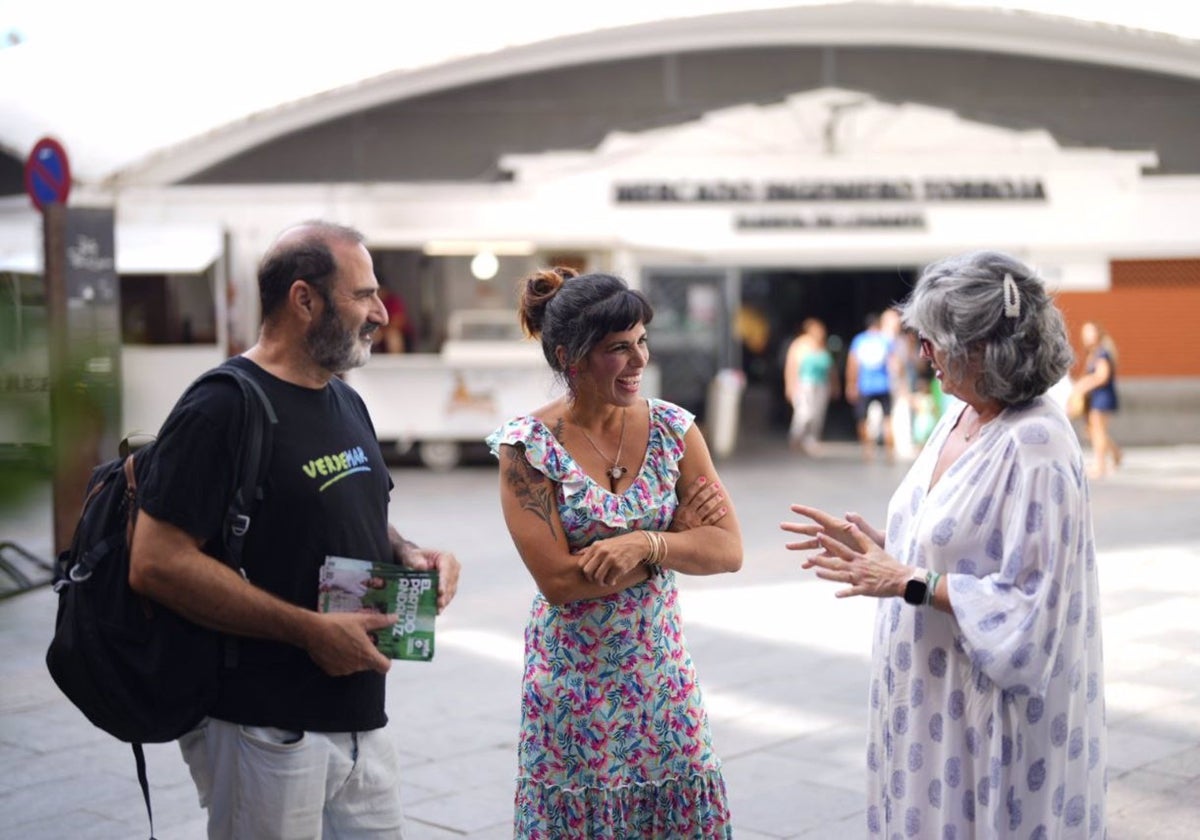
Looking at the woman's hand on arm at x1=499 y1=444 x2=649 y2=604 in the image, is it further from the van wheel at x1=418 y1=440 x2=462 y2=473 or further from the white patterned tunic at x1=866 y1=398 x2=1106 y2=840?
the van wheel at x1=418 y1=440 x2=462 y2=473

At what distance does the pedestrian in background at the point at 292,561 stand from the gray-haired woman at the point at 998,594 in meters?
1.01

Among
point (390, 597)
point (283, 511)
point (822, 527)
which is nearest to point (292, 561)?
point (283, 511)

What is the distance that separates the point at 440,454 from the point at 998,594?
49.4ft

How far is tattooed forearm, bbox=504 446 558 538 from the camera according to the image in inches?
119

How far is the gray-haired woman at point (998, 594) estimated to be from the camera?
2703mm

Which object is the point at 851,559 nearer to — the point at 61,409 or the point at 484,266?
the point at 61,409

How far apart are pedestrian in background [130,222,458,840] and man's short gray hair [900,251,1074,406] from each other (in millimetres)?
1200

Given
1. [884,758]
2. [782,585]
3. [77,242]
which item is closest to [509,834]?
[884,758]

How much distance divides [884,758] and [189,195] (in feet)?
64.2

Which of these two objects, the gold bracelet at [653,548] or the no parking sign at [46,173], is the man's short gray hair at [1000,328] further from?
the no parking sign at [46,173]

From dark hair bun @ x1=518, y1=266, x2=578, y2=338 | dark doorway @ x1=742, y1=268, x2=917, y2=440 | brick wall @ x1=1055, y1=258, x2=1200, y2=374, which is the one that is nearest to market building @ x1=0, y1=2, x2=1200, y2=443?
brick wall @ x1=1055, y1=258, x2=1200, y2=374

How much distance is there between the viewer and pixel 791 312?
89.7ft

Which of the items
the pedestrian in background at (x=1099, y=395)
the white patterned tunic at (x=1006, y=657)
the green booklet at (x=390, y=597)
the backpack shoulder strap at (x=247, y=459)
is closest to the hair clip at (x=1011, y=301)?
the white patterned tunic at (x=1006, y=657)

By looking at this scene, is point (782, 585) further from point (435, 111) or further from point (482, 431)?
point (435, 111)
